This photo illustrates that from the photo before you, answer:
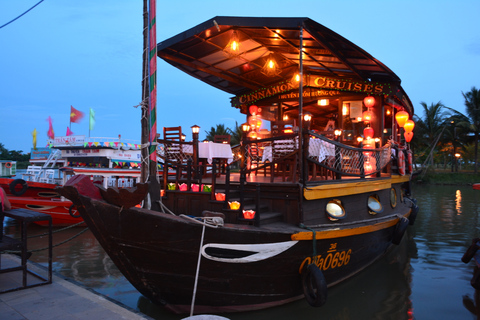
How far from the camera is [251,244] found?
4.00m

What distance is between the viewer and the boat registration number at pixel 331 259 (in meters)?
4.61

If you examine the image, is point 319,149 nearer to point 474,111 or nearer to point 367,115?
point 367,115

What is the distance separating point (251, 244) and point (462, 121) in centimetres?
3431

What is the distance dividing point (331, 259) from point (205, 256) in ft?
7.43

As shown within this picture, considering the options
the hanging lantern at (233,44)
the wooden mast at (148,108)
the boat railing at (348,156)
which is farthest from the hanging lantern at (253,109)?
the wooden mast at (148,108)

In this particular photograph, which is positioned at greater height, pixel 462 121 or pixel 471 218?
pixel 462 121

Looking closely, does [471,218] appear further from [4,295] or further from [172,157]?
[4,295]

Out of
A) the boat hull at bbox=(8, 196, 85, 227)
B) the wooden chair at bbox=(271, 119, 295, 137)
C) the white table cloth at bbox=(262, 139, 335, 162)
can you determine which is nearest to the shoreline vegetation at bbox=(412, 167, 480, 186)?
the white table cloth at bbox=(262, 139, 335, 162)

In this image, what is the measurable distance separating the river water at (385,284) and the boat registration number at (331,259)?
607 millimetres

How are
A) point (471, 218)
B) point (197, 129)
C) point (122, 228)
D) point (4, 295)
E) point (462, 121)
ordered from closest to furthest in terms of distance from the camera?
1. point (122, 228)
2. point (4, 295)
3. point (197, 129)
4. point (471, 218)
5. point (462, 121)

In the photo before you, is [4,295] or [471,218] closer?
[4,295]

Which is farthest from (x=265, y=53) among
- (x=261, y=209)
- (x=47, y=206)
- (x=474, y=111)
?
(x=474, y=111)

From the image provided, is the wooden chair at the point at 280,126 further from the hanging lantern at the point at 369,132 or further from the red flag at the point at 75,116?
the red flag at the point at 75,116

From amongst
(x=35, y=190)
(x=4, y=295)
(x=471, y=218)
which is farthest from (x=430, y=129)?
(x=4, y=295)
